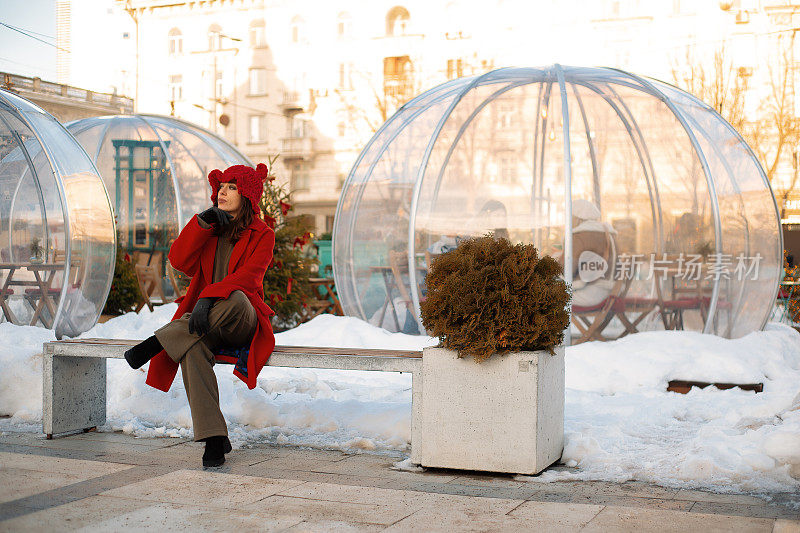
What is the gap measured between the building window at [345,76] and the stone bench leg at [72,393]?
37.0 m

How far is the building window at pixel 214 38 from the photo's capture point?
1805 inches

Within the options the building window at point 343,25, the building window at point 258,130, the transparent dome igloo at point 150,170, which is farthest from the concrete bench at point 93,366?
the building window at point 258,130

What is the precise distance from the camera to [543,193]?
9125 mm

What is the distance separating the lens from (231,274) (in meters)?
5.29

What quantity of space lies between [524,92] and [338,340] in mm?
3200

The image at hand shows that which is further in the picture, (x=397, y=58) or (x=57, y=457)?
(x=397, y=58)

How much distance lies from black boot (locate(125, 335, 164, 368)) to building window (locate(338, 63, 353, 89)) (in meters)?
37.9

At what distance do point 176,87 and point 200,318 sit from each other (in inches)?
1704

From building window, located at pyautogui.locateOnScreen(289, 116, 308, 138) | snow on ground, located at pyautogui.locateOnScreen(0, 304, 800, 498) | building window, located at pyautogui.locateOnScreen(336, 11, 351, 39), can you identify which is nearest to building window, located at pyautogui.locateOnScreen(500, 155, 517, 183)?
snow on ground, located at pyautogui.locateOnScreen(0, 304, 800, 498)

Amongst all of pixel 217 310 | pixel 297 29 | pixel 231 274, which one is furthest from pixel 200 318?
pixel 297 29

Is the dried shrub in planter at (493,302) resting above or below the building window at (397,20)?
below

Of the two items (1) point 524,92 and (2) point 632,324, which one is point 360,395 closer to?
(2) point 632,324

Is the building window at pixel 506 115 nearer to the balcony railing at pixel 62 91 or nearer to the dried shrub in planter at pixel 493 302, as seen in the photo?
the dried shrub in planter at pixel 493 302

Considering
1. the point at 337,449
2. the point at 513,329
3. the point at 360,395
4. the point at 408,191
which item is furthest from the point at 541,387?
the point at 408,191
